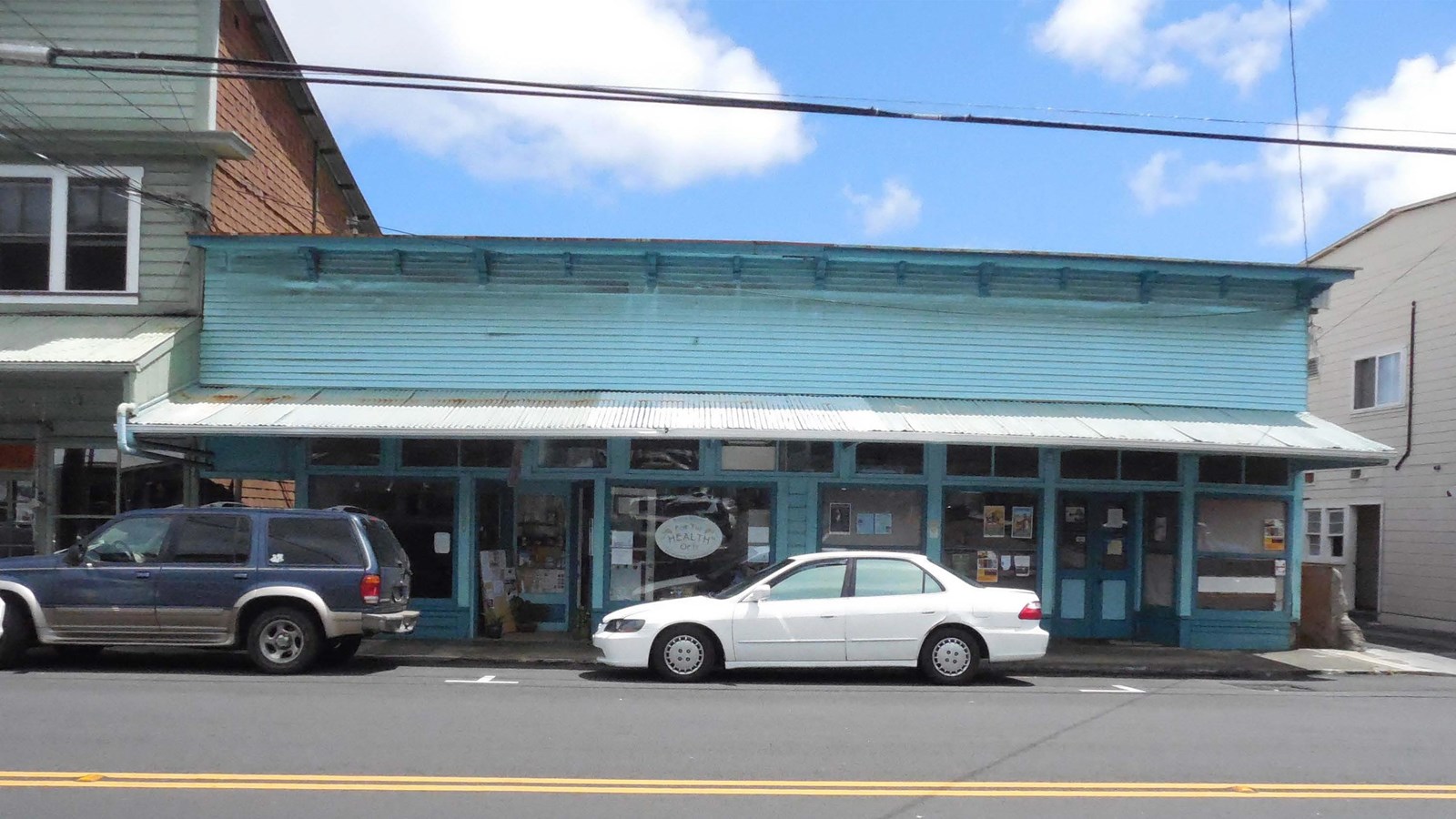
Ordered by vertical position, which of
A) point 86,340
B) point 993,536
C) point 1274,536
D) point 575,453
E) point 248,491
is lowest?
point 993,536

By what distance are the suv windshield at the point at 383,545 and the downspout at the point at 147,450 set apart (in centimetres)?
337

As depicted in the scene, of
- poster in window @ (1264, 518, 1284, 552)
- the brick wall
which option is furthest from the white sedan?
the brick wall

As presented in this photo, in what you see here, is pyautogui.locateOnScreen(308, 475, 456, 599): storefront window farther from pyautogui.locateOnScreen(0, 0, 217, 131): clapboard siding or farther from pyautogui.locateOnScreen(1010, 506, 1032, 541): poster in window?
pyautogui.locateOnScreen(1010, 506, 1032, 541): poster in window

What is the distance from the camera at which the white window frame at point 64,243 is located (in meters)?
15.6

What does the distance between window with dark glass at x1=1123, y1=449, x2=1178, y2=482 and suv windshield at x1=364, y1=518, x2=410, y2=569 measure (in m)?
Answer: 9.55

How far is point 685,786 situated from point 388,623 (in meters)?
5.79

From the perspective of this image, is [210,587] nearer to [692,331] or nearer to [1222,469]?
[692,331]

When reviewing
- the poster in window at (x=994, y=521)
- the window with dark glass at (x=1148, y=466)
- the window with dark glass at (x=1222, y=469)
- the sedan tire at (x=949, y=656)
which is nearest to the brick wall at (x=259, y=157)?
the sedan tire at (x=949, y=656)

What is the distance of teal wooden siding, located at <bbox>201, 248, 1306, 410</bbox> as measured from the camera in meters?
15.6

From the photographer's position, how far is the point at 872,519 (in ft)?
51.3

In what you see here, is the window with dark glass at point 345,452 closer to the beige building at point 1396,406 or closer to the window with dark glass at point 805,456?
the window with dark glass at point 805,456

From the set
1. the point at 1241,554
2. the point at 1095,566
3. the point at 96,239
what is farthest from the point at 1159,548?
the point at 96,239

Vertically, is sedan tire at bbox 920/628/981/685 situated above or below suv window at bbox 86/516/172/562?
below

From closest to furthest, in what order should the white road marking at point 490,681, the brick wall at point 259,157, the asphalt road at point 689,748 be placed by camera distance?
1. the asphalt road at point 689,748
2. the white road marking at point 490,681
3. the brick wall at point 259,157
